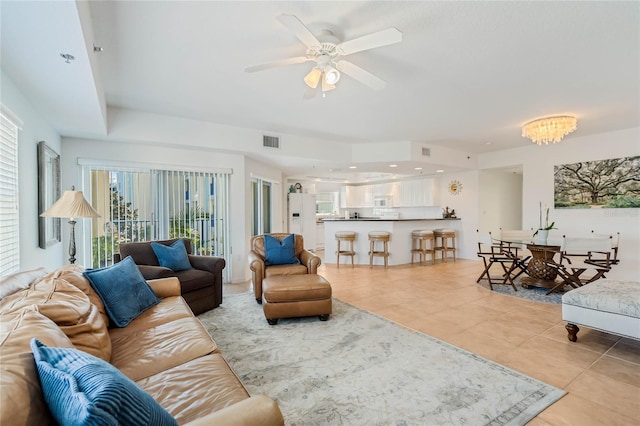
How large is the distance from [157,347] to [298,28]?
2145 mm

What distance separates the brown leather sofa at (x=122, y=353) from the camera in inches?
32.9

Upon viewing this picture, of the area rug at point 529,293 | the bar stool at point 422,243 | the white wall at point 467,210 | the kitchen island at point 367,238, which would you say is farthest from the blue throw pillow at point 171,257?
the white wall at point 467,210

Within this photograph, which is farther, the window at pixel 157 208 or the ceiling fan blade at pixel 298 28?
the window at pixel 157 208

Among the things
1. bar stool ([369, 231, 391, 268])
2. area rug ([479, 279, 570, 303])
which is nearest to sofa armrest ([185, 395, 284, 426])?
area rug ([479, 279, 570, 303])

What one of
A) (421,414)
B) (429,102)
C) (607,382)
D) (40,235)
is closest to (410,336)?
(421,414)

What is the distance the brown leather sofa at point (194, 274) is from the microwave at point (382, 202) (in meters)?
6.52

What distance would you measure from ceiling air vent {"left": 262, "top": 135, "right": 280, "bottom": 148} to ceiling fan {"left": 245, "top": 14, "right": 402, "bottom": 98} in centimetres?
239

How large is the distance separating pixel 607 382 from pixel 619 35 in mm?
2640

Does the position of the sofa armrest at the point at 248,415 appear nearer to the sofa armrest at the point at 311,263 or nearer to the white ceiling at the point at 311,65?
the white ceiling at the point at 311,65

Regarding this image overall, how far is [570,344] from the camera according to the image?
2.67 meters

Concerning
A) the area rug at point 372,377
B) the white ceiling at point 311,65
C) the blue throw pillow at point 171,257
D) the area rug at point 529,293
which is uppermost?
the white ceiling at point 311,65

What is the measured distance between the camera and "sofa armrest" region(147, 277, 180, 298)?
2.70m

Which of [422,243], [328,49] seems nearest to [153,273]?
[328,49]

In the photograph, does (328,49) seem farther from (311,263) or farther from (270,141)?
(270,141)
